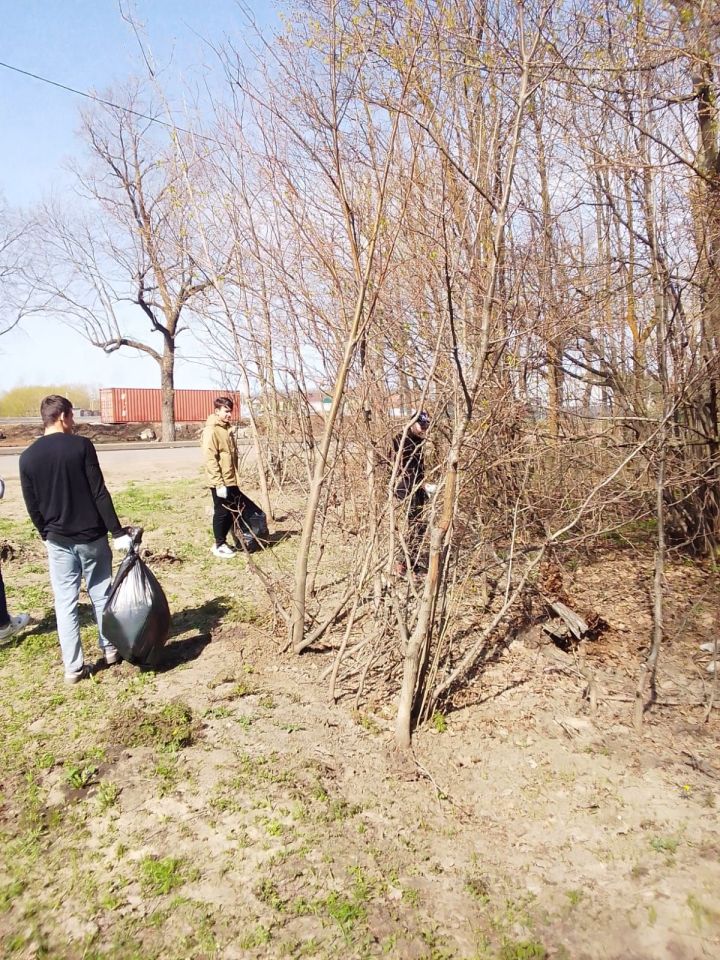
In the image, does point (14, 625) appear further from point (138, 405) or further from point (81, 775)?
point (138, 405)

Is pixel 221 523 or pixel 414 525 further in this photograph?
pixel 221 523

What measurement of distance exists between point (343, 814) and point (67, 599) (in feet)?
7.01

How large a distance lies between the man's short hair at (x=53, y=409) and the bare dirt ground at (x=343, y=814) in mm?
1581

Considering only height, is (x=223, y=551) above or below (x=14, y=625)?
above

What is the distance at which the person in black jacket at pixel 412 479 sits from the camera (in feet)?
12.5

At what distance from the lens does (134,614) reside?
404cm

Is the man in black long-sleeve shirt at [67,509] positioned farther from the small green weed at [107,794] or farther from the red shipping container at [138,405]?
the red shipping container at [138,405]

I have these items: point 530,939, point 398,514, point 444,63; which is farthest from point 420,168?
point 530,939

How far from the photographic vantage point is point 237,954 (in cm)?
221

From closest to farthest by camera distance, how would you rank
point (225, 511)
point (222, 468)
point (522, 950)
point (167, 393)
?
point (522, 950) < point (222, 468) < point (225, 511) < point (167, 393)

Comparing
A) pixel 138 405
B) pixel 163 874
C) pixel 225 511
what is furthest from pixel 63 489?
pixel 138 405

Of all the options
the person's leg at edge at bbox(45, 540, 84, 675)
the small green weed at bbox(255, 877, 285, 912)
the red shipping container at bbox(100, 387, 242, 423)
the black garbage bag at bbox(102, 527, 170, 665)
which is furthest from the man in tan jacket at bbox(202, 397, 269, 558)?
the red shipping container at bbox(100, 387, 242, 423)

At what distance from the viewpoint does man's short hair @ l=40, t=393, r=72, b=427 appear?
4055mm

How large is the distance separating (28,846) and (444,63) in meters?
4.42
